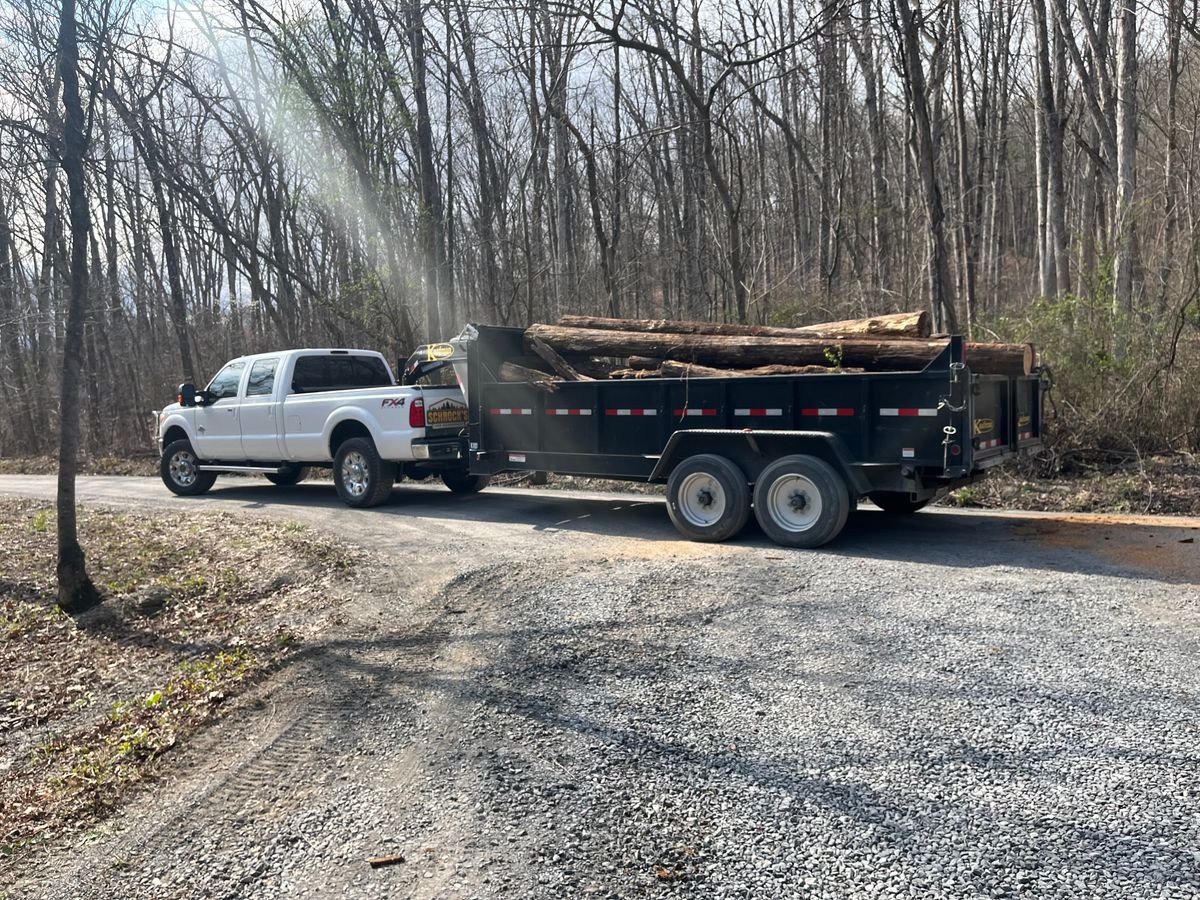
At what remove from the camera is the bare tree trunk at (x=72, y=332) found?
26.4ft

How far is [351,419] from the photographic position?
12.0 meters

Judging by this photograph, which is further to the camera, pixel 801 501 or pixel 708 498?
pixel 708 498

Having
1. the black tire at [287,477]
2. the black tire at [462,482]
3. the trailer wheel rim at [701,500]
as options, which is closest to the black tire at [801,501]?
the trailer wheel rim at [701,500]

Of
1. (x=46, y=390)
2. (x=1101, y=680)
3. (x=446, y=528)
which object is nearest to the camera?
(x=1101, y=680)

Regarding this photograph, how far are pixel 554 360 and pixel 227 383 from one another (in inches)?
233

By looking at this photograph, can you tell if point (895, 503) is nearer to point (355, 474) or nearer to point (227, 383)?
point (355, 474)

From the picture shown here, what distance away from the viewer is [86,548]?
419 inches

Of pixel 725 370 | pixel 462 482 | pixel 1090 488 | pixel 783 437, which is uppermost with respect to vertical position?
pixel 725 370

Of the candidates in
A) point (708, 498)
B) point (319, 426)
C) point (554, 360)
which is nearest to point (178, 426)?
point (319, 426)

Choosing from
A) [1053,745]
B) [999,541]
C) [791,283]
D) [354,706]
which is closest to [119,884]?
[354,706]

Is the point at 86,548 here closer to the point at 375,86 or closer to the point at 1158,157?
the point at 375,86

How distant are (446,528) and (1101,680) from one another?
22.9 ft

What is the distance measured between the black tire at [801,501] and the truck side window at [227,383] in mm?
8574

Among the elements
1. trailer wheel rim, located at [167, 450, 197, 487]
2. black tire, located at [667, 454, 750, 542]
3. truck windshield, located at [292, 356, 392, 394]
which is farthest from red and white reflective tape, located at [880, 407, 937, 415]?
trailer wheel rim, located at [167, 450, 197, 487]
